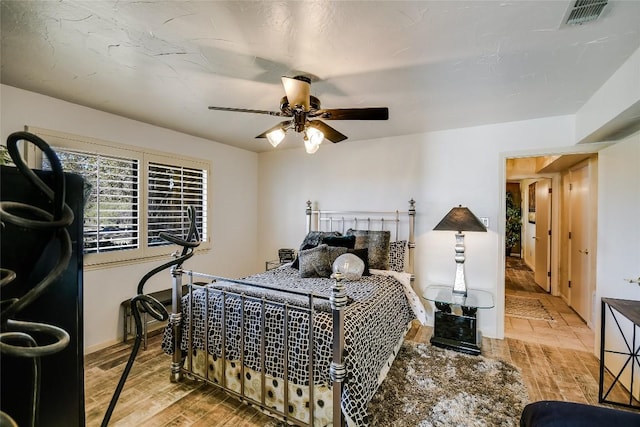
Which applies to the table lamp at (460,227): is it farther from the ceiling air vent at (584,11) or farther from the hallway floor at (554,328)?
the ceiling air vent at (584,11)

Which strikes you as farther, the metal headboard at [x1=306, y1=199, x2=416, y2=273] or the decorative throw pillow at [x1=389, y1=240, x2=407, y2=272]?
the metal headboard at [x1=306, y1=199, x2=416, y2=273]

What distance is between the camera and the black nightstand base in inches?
114

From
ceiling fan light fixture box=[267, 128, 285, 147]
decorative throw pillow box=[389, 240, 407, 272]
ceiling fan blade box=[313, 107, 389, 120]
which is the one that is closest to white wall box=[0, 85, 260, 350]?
ceiling fan light fixture box=[267, 128, 285, 147]

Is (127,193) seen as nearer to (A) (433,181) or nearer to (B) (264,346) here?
(B) (264,346)

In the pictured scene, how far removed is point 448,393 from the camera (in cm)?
220

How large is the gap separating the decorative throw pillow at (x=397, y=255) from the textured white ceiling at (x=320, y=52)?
159cm

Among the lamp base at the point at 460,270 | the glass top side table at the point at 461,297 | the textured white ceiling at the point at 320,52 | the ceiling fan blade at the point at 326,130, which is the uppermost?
the textured white ceiling at the point at 320,52

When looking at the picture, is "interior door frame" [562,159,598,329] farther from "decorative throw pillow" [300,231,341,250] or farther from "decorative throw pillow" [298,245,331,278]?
"decorative throw pillow" [298,245,331,278]

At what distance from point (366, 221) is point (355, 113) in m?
2.19

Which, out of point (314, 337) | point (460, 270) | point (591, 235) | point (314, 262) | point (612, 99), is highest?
point (612, 99)

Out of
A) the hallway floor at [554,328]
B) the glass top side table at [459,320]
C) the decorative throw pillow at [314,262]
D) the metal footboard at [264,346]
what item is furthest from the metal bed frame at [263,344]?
the hallway floor at [554,328]

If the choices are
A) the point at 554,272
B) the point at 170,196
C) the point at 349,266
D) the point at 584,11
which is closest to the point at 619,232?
the point at 584,11

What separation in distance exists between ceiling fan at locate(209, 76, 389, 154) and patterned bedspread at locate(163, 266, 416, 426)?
121cm

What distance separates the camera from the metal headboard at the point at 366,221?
3629 mm
